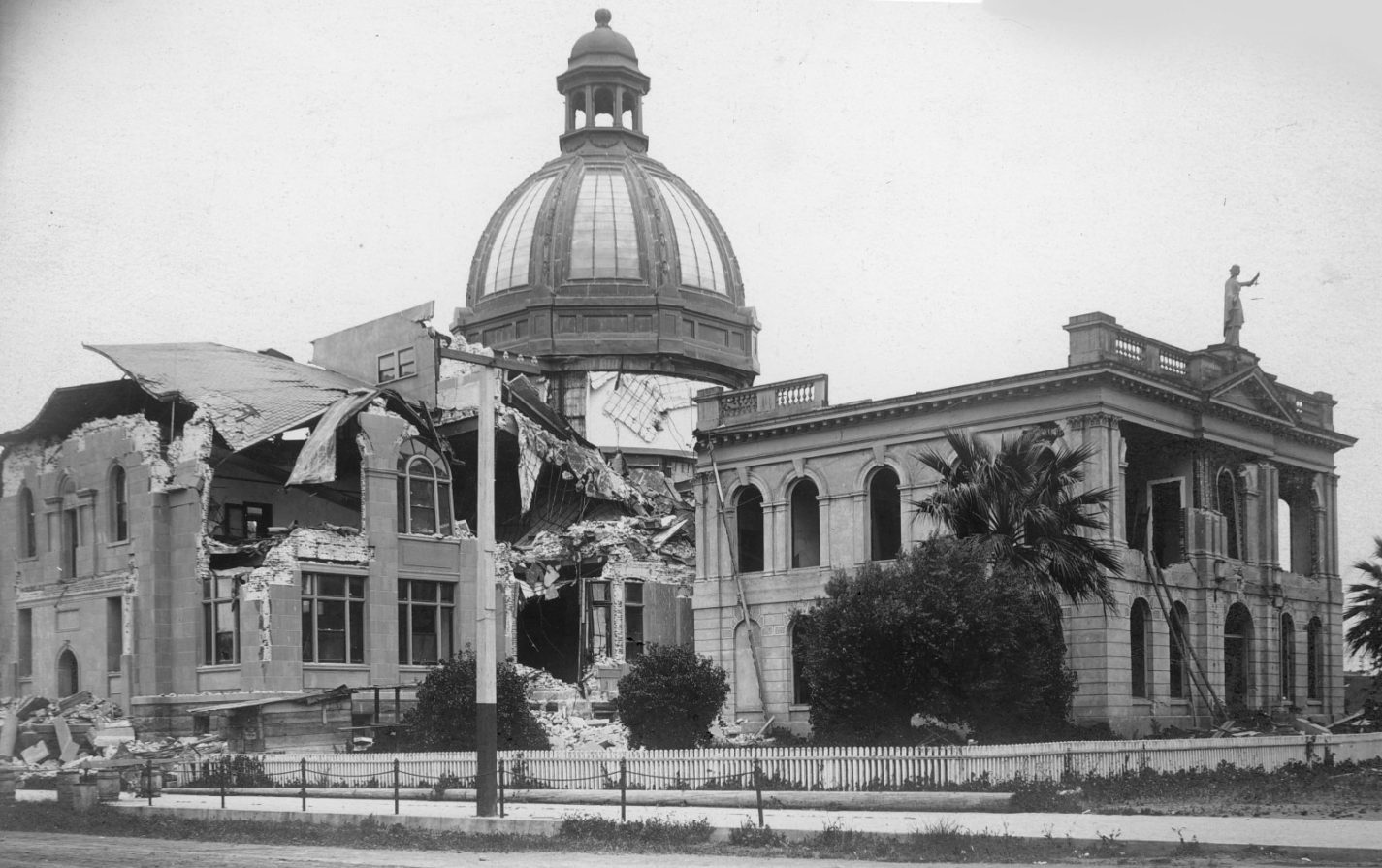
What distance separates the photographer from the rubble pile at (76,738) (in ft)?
126

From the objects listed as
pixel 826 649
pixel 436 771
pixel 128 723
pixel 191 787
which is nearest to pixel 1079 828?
pixel 826 649

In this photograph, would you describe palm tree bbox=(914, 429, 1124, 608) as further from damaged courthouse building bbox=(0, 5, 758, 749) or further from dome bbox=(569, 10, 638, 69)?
dome bbox=(569, 10, 638, 69)

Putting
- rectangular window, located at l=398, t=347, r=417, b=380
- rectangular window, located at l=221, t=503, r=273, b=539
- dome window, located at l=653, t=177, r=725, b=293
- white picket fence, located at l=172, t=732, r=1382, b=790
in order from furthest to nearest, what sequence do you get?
dome window, located at l=653, t=177, r=725, b=293
rectangular window, located at l=398, t=347, r=417, b=380
rectangular window, located at l=221, t=503, r=273, b=539
white picket fence, located at l=172, t=732, r=1382, b=790

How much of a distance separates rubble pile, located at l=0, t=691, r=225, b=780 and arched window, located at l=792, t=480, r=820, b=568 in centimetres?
1725

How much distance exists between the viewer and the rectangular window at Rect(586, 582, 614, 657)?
159ft

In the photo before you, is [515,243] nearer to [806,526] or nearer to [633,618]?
[633,618]

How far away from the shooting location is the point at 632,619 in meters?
49.7

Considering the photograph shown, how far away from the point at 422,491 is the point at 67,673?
425 inches

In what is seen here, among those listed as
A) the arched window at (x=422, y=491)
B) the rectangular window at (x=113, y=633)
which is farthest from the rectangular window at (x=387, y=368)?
the rectangular window at (x=113, y=633)

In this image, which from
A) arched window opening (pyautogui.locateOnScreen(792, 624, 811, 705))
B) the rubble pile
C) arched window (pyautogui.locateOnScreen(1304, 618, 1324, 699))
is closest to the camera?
the rubble pile

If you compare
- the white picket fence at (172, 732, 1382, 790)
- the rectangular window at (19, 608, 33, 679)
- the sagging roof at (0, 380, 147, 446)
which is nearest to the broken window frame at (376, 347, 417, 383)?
the sagging roof at (0, 380, 147, 446)

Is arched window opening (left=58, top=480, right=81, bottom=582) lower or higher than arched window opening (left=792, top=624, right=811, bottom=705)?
higher

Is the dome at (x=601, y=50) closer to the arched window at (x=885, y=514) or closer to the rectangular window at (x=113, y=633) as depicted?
the arched window at (x=885, y=514)

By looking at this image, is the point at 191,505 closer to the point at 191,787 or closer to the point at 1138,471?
the point at 191,787
